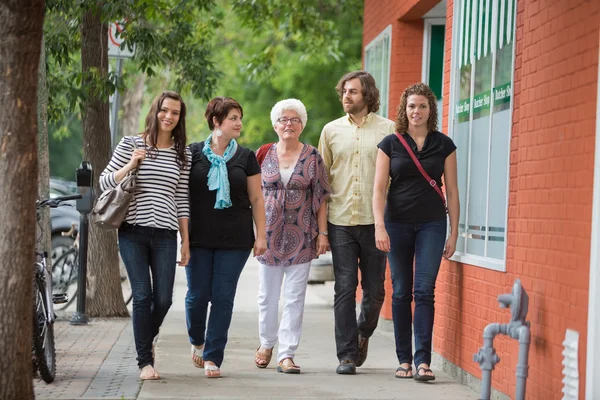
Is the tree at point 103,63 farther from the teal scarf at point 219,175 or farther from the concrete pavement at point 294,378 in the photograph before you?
the teal scarf at point 219,175

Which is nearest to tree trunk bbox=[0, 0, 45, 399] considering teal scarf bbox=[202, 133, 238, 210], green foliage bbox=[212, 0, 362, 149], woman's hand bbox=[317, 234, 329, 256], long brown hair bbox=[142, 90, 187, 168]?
long brown hair bbox=[142, 90, 187, 168]

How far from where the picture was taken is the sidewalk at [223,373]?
6945 mm

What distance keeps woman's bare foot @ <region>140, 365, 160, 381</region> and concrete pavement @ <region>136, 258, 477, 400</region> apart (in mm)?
64

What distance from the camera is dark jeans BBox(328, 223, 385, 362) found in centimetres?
773

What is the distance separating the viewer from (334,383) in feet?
24.4

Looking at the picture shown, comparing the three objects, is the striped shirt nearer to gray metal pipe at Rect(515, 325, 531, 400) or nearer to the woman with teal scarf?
the woman with teal scarf

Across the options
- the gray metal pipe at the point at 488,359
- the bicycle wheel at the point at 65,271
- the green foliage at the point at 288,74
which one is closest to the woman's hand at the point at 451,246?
the gray metal pipe at the point at 488,359

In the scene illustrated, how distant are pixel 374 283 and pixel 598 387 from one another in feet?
9.15

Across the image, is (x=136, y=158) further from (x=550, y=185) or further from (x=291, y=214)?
(x=550, y=185)

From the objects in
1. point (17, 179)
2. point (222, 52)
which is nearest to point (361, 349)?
point (17, 179)

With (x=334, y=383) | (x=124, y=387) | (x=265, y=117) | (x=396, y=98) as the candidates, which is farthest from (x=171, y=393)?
(x=265, y=117)

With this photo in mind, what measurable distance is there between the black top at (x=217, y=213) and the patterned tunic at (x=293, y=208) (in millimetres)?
355

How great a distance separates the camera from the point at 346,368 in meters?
7.85

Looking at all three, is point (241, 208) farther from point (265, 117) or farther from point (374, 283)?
point (265, 117)
